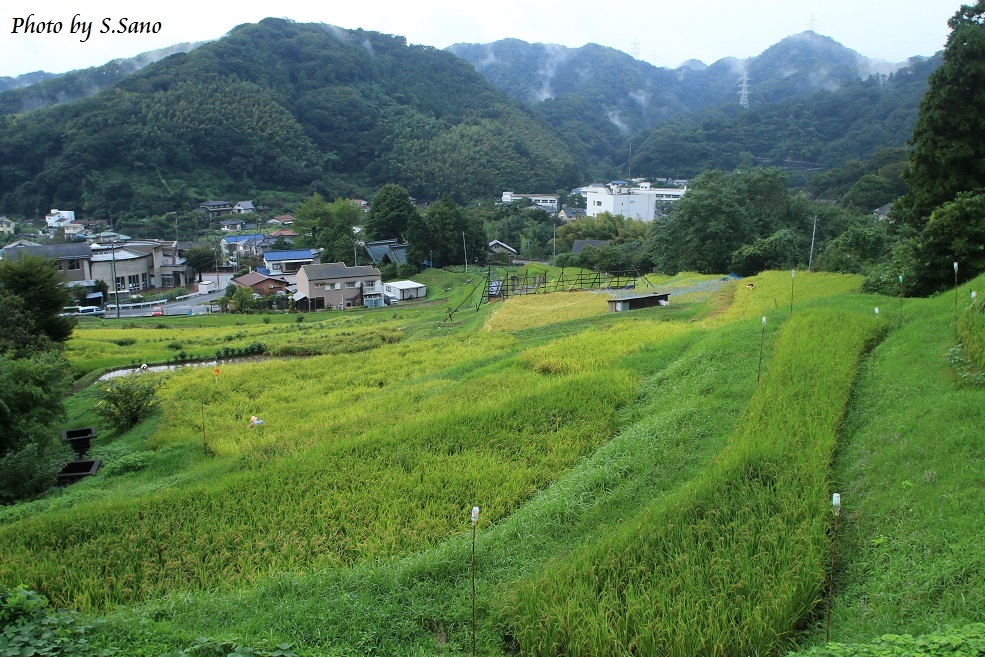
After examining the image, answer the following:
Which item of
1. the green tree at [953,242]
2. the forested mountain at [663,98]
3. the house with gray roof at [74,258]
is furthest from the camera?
the forested mountain at [663,98]

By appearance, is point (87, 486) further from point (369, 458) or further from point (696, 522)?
point (696, 522)

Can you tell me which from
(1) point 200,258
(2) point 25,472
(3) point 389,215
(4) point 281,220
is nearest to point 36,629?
(2) point 25,472

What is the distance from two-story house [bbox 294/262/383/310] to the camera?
1666 inches

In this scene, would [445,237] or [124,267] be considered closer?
[445,237]

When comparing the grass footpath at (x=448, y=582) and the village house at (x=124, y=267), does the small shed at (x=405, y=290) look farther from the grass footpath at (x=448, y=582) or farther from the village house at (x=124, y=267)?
the grass footpath at (x=448, y=582)

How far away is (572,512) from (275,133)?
291 ft

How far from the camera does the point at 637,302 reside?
21719 millimetres

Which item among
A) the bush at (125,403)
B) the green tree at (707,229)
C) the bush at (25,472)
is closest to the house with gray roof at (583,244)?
the green tree at (707,229)

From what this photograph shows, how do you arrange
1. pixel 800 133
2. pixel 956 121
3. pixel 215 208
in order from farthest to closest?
1. pixel 800 133
2. pixel 215 208
3. pixel 956 121

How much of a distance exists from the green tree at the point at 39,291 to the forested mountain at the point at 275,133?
56.1m

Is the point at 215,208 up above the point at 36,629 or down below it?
above

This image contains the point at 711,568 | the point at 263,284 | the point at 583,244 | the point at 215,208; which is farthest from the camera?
the point at 215,208

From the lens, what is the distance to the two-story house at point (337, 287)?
42.3 m

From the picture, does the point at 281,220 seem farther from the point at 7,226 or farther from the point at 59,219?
the point at 7,226
